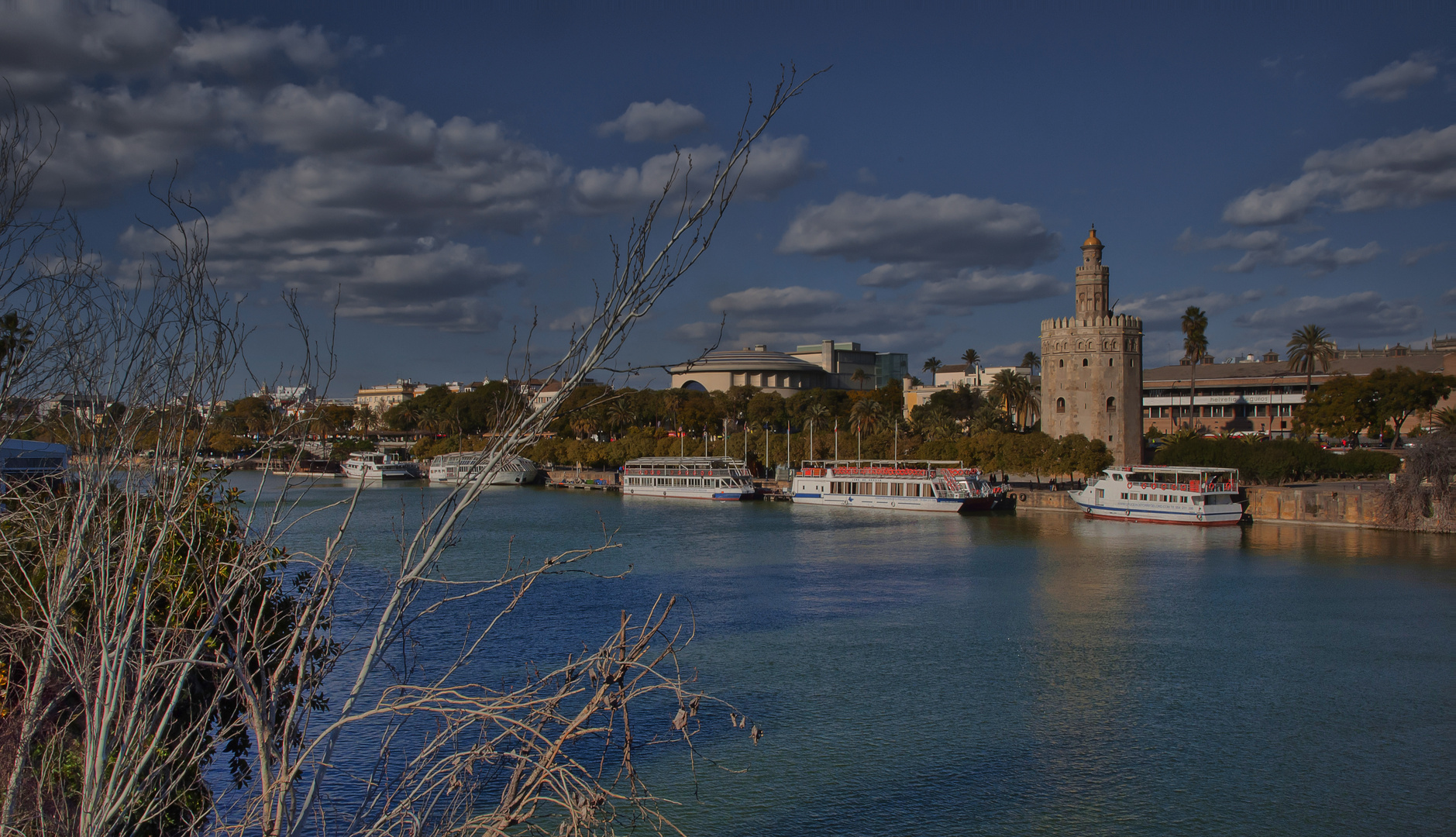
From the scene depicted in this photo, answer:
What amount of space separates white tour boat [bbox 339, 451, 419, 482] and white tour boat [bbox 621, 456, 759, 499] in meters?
27.5

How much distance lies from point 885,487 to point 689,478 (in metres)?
15.3

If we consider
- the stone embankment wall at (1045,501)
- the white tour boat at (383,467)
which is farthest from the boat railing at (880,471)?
the white tour boat at (383,467)

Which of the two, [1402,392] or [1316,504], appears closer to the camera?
[1316,504]

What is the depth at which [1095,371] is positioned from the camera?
68812 millimetres

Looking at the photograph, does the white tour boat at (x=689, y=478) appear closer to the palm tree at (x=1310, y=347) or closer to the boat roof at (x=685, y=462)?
the boat roof at (x=685, y=462)

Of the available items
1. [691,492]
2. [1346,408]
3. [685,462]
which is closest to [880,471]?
[691,492]

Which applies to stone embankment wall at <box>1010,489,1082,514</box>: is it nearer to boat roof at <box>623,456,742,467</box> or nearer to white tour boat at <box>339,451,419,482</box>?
boat roof at <box>623,456,742,467</box>

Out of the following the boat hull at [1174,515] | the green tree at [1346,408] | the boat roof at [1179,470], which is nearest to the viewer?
the boat hull at [1174,515]

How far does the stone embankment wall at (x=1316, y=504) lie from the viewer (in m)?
46.3

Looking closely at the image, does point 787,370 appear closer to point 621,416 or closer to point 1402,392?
point 621,416

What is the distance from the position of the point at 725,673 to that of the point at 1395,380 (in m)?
65.0

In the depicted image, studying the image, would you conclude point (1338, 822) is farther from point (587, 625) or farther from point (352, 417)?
point (352, 417)

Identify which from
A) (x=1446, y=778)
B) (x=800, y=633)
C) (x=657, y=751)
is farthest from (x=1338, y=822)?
(x=800, y=633)

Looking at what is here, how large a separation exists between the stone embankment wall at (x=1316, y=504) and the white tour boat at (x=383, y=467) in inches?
2707
